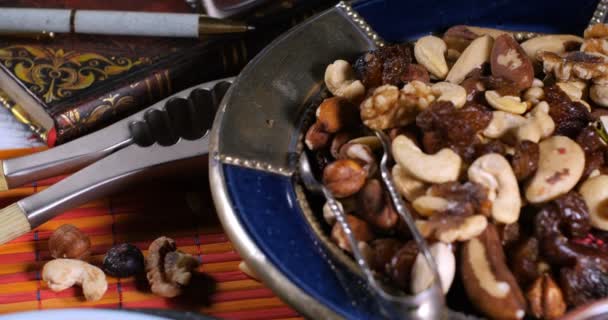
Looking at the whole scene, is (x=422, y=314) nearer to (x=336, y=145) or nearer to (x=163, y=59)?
(x=336, y=145)

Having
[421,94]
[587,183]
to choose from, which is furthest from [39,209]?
[587,183]

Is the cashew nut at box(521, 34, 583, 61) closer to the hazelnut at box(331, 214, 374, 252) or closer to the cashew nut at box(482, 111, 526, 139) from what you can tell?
the cashew nut at box(482, 111, 526, 139)

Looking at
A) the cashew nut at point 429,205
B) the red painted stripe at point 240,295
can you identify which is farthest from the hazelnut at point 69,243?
the cashew nut at point 429,205

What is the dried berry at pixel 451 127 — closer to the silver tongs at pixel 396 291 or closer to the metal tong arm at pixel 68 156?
the silver tongs at pixel 396 291

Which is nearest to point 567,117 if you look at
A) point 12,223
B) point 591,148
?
point 591,148

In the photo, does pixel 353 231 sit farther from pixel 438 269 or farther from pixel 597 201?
pixel 597 201

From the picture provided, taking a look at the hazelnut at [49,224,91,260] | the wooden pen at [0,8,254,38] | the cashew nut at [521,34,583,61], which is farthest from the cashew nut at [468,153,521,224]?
the wooden pen at [0,8,254,38]
